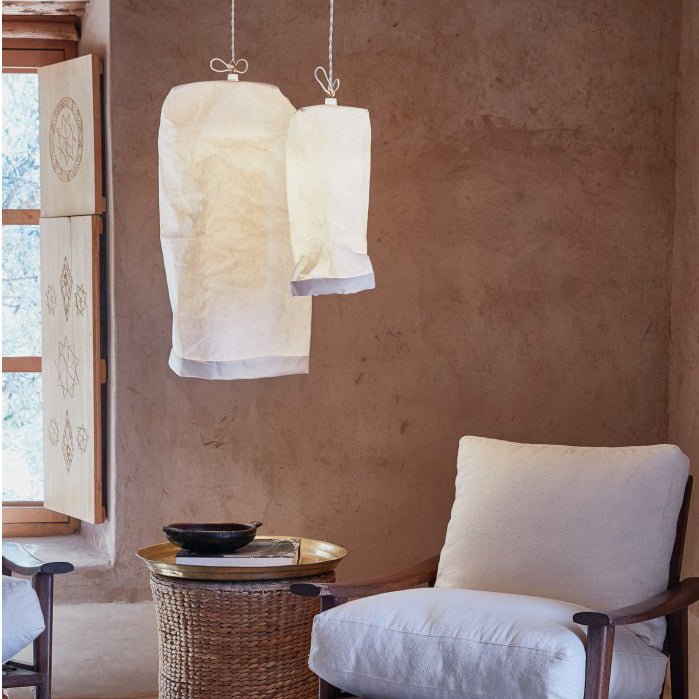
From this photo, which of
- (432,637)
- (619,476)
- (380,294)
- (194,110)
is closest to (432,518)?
(380,294)

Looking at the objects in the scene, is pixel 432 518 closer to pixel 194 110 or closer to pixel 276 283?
pixel 276 283

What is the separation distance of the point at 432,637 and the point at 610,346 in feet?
5.45

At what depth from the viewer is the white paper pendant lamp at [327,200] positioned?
7.42ft

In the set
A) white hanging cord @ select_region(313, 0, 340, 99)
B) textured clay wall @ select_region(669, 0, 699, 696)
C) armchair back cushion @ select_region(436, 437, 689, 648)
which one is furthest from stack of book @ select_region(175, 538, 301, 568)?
textured clay wall @ select_region(669, 0, 699, 696)

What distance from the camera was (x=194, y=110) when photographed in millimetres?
2369

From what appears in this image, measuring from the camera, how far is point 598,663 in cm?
183

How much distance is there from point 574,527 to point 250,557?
0.88 metres

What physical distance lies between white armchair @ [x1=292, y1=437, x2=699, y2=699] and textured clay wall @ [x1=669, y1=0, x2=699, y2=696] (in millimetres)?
852

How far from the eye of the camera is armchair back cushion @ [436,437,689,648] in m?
2.21

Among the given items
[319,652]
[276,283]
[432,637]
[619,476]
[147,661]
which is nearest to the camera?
[432,637]

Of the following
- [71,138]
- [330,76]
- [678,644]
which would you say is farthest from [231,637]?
[71,138]

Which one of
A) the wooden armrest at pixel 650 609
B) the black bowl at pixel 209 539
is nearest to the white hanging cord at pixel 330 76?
the black bowl at pixel 209 539

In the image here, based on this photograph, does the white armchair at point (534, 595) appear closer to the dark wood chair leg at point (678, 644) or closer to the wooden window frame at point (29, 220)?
the dark wood chair leg at point (678, 644)

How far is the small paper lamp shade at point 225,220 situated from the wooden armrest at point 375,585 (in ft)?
2.03
